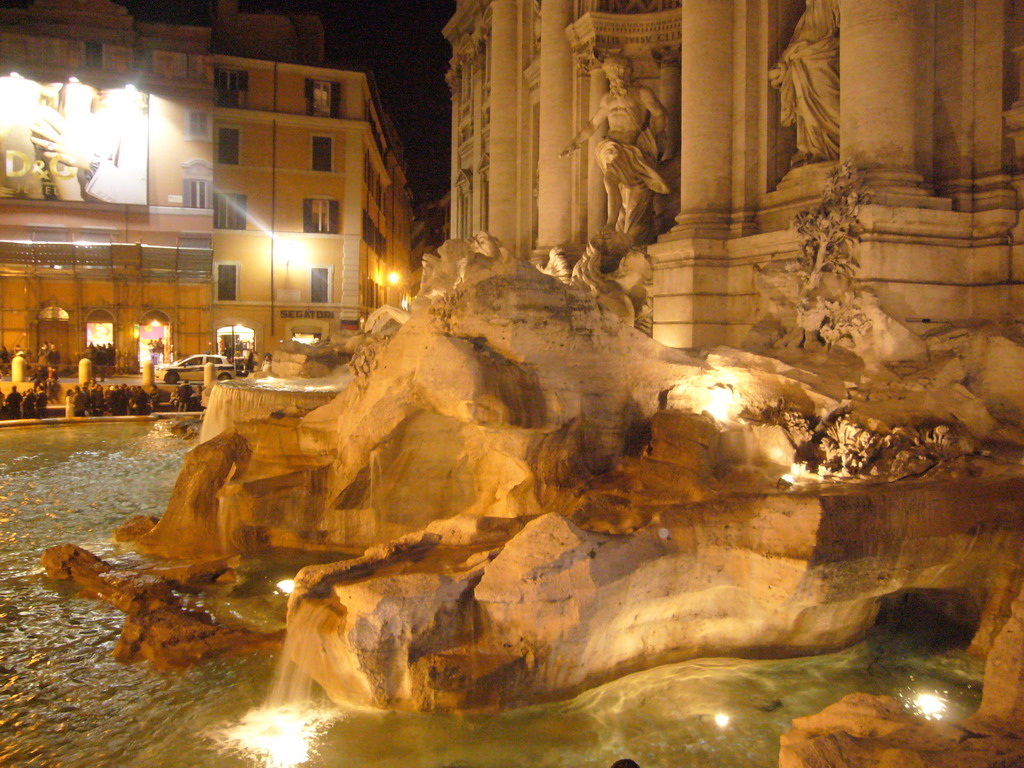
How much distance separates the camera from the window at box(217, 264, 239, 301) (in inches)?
1188

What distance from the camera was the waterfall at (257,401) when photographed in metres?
9.38

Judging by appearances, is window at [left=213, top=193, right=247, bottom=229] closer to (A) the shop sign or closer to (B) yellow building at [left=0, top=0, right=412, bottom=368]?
(B) yellow building at [left=0, top=0, right=412, bottom=368]

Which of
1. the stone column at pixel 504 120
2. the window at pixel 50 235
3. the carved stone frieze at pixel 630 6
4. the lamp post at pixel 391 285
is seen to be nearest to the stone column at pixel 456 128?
the stone column at pixel 504 120

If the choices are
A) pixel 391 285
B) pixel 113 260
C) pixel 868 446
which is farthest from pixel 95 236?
pixel 868 446

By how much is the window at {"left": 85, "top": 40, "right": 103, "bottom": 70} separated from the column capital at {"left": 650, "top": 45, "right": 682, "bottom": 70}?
22.6 meters

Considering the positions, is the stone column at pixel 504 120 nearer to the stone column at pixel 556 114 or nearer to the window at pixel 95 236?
the stone column at pixel 556 114

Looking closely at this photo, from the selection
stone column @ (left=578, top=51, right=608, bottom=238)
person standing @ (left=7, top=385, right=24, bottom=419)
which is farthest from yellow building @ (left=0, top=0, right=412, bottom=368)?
stone column @ (left=578, top=51, right=608, bottom=238)

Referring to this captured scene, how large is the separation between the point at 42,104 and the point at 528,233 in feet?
61.5

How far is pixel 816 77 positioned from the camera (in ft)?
32.3

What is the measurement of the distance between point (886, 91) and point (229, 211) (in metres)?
25.5

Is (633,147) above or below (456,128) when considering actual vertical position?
below

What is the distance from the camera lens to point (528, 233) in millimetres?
18484

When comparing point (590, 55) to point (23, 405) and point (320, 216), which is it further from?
point (320, 216)

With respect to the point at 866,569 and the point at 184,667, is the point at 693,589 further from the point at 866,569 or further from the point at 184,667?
the point at 184,667
